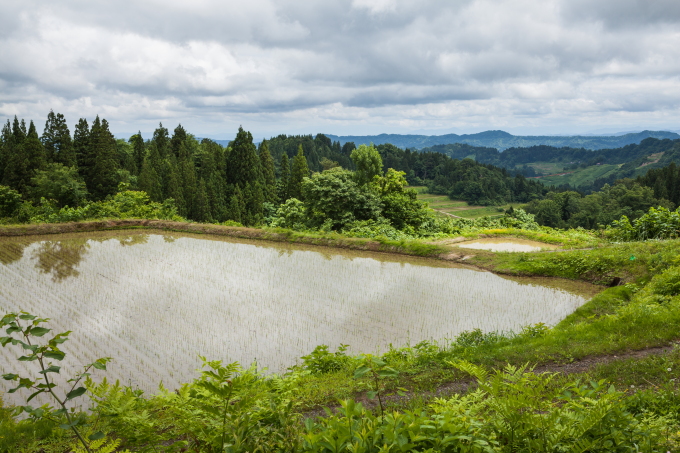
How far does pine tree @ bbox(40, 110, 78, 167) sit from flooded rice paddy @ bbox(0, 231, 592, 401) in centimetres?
2530

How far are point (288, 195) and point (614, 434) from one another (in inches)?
1819

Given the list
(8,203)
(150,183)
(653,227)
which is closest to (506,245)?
(653,227)

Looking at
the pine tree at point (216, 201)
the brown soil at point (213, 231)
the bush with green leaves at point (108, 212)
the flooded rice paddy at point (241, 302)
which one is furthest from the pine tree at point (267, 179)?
the flooded rice paddy at point (241, 302)

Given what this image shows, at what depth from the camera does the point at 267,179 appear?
48188 mm

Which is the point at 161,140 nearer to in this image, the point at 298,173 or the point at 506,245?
the point at 298,173

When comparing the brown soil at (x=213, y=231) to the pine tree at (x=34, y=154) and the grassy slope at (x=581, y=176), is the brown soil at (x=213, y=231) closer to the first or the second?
the pine tree at (x=34, y=154)

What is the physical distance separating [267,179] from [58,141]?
20.2 m

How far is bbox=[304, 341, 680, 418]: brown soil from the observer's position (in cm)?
545

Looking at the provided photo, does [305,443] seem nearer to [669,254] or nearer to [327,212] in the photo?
[669,254]

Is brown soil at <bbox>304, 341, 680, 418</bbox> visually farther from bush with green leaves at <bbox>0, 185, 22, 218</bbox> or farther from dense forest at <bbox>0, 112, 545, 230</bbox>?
bush with green leaves at <bbox>0, 185, 22, 218</bbox>

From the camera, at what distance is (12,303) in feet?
34.9

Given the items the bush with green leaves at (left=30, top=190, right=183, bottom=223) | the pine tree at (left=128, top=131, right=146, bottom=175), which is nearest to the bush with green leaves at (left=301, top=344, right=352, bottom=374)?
the bush with green leaves at (left=30, top=190, right=183, bottom=223)

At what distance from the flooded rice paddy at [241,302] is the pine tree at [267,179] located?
30.4 metres

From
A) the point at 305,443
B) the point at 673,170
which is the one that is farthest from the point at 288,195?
the point at 673,170
